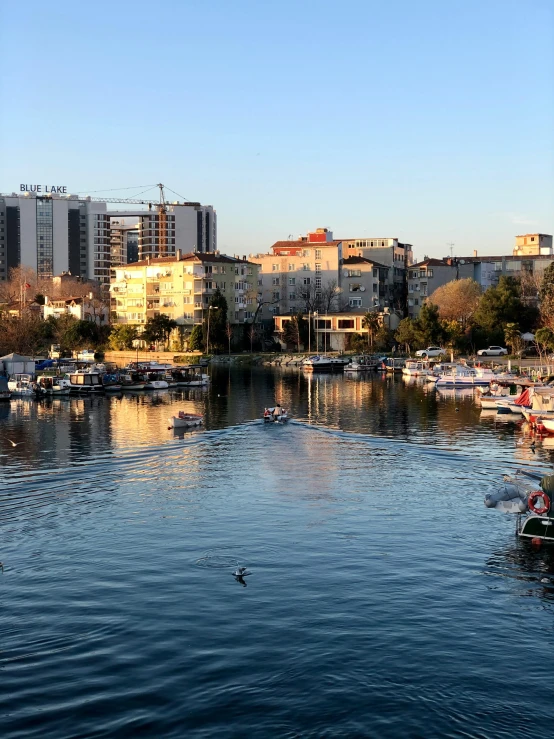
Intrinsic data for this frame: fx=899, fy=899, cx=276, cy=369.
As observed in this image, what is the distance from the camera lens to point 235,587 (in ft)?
75.2

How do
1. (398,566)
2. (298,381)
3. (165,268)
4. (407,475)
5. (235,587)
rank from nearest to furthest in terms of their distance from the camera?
(235,587), (398,566), (407,475), (298,381), (165,268)

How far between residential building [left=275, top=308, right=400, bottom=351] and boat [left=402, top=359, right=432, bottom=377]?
2452 cm

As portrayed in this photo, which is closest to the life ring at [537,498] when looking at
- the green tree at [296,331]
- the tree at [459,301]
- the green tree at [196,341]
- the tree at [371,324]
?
the tree at [459,301]

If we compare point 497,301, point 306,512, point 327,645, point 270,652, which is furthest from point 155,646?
point 497,301

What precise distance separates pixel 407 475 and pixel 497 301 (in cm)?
7282

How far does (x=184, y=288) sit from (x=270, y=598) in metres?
98.6

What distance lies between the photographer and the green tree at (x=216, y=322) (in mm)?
114312

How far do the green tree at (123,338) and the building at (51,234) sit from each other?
66358 millimetres

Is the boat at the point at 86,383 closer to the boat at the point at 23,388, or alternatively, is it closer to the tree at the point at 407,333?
the boat at the point at 23,388

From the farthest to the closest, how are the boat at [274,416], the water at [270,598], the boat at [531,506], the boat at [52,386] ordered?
the boat at [52,386] < the boat at [274,416] < the boat at [531,506] < the water at [270,598]

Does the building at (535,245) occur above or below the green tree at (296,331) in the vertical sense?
above

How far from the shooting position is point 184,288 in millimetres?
118625

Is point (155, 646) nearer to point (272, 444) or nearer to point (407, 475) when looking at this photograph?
point (407, 475)

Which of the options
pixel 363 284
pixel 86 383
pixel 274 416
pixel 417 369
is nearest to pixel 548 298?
pixel 417 369
